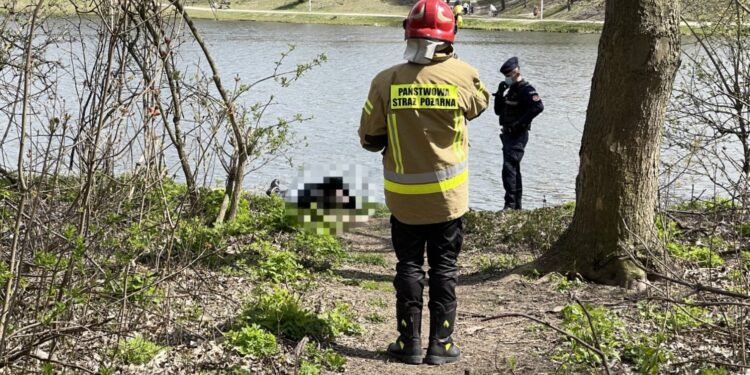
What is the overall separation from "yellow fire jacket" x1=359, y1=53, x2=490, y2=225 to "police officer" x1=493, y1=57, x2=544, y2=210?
5697 mm

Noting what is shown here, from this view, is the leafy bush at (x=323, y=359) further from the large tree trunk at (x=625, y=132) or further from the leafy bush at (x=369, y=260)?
the leafy bush at (x=369, y=260)

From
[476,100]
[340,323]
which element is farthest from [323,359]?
[476,100]

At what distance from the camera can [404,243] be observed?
527 cm

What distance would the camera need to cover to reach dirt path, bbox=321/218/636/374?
530 cm

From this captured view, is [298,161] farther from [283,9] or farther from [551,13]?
[283,9]

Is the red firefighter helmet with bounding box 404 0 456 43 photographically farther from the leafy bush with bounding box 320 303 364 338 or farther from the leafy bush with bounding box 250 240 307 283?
the leafy bush with bounding box 250 240 307 283

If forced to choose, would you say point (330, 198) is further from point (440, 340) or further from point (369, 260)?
point (440, 340)

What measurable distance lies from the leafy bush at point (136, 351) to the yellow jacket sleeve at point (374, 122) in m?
1.63

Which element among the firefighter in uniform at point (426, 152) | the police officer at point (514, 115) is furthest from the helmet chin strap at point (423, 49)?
the police officer at point (514, 115)

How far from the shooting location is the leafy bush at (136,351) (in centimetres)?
491

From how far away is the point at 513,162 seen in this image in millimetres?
11102

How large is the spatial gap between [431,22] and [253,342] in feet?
6.65

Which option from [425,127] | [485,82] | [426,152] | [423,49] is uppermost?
[423,49]

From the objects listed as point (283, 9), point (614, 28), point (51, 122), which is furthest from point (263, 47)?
point (283, 9)
